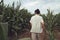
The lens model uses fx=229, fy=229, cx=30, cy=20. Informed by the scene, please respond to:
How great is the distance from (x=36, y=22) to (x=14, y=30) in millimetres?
6035

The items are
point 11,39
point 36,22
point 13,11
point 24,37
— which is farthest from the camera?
point 13,11

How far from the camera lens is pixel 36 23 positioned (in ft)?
29.2

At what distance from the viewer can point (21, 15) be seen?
1620cm

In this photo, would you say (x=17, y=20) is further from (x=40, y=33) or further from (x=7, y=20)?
(x=40, y=33)

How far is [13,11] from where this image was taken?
53.0ft

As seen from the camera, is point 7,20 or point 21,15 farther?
point 21,15

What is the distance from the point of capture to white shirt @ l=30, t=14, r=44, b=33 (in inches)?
348

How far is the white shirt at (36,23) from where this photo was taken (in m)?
8.85

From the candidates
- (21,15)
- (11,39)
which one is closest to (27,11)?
(21,15)

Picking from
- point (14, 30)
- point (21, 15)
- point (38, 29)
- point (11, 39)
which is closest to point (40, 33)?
point (38, 29)

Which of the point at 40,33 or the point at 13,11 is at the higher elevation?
the point at 13,11

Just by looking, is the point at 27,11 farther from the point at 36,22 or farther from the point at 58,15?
the point at 36,22

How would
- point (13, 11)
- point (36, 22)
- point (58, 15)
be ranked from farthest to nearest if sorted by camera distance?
point (58, 15), point (13, 11), point (36, 22)

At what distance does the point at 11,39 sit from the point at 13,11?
9.84 feet
